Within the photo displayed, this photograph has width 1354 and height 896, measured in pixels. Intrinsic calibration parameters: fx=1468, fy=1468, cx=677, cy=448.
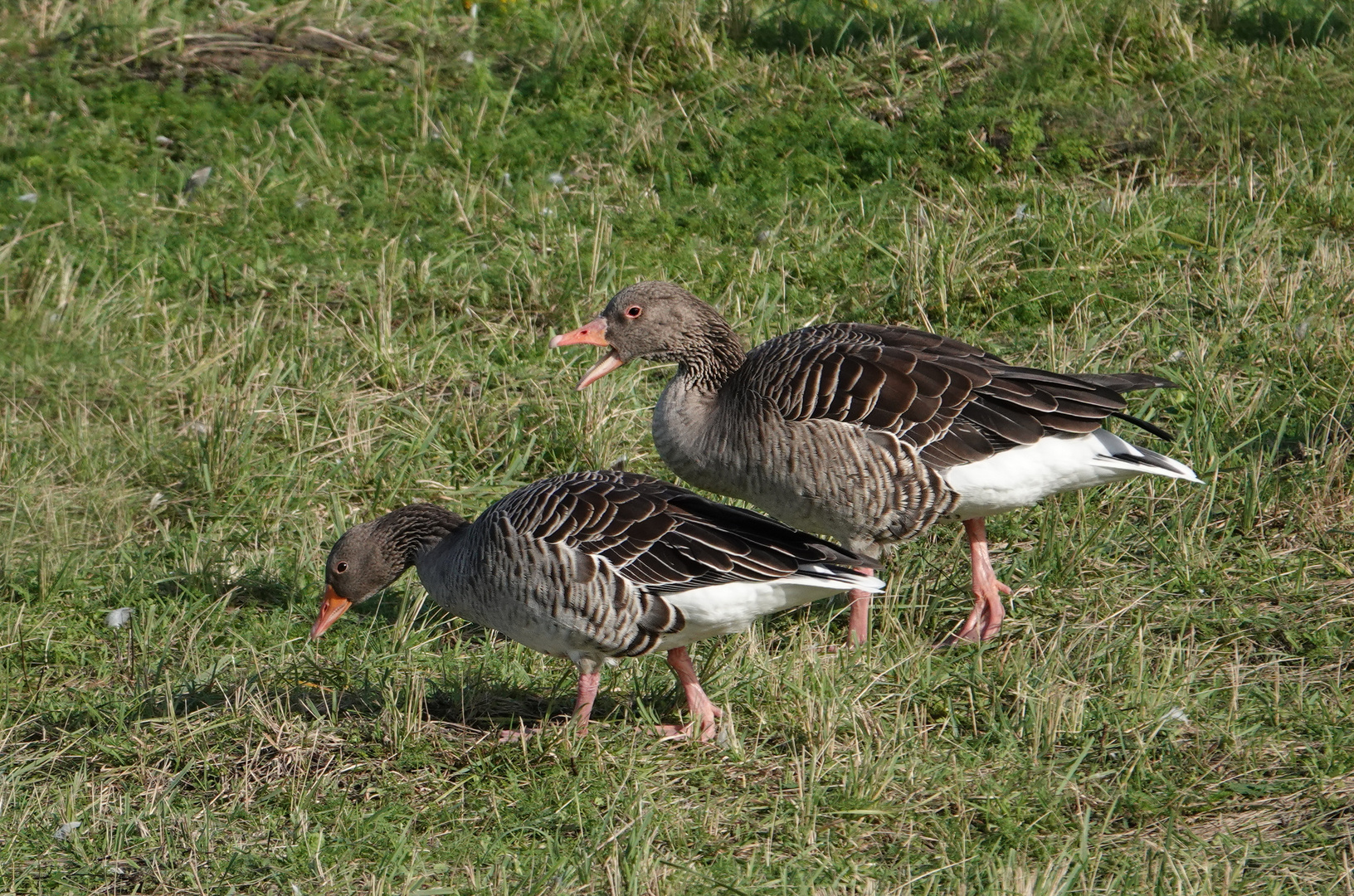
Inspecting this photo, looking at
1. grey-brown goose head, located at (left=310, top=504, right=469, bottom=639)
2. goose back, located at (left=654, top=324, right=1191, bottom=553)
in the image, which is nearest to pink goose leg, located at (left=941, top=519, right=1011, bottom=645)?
goose back, located at (left=654, top=324, right=1191, bottom=553)

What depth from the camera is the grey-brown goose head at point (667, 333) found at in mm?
6039

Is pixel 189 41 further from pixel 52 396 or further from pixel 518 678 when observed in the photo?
pixel 518 678

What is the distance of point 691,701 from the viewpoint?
488cm

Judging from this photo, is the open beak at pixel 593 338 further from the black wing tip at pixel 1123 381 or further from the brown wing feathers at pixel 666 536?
the black wing tip at pixel 1123 381

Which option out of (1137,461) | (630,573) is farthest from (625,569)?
(1137,461)

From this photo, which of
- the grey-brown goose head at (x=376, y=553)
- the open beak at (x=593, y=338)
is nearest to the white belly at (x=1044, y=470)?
the open beak at (x=593, y=338)

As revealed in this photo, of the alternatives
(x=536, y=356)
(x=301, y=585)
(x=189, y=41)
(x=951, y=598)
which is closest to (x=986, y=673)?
(x=951, y=598)

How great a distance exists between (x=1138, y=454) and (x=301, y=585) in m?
3.29

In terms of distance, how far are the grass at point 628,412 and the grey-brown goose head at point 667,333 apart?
0.61 meters

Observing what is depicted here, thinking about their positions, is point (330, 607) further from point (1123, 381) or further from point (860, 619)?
point (1123, 381)

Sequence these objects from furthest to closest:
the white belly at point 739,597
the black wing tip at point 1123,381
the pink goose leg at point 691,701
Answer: the black wing tip at point 1123,381
the pink goose leg at point 691,701
the white belly at point 739,597

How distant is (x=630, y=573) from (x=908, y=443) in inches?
51.5

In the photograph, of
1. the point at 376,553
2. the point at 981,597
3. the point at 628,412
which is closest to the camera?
the point at 376,553

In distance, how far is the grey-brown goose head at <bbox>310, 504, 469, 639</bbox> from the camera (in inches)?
209
